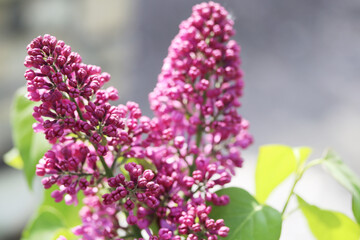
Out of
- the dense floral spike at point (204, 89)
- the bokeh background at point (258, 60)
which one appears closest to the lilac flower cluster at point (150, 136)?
the dense floral spike at point (204, 89)

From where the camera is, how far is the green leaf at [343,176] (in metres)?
0.37

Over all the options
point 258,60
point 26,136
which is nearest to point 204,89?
point 26,136

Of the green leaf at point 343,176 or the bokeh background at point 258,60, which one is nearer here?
the green leaf at point 343,176

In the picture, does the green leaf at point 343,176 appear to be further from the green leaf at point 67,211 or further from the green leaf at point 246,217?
the green leaf at point 67,211

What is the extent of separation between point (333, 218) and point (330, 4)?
107 inches

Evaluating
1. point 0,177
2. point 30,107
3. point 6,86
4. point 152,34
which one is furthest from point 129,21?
point 30,107

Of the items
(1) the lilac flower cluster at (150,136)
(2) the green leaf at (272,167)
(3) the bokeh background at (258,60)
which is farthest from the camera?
(3) the bokeh background at (258,60)

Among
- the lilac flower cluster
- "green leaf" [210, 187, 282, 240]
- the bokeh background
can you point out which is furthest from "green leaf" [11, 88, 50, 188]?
the bokeh background

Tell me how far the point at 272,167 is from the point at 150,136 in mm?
137

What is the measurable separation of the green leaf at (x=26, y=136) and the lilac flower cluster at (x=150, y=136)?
0.03 meters

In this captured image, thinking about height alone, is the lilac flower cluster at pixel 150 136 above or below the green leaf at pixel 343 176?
above

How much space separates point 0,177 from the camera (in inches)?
68.7

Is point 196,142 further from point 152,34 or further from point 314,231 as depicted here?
point 152,34

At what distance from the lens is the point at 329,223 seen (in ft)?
1.35
